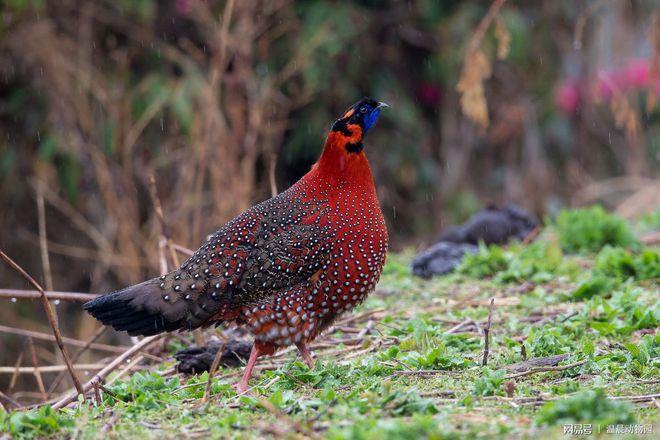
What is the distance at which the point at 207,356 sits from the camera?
4480 mm

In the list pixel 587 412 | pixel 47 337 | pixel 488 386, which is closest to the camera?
pixel 587 412

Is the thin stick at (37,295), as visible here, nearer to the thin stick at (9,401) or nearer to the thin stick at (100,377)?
the thin stick at (100,377)

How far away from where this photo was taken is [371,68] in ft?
30.8

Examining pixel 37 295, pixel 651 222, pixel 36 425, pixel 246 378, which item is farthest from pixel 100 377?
pixel 651 222

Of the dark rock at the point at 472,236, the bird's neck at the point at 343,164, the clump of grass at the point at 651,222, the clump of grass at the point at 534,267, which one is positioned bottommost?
the clump of grass at the point at 534,267

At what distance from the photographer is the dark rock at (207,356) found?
14.7 feet

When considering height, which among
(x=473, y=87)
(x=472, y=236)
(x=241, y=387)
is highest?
(x=473, y=87)

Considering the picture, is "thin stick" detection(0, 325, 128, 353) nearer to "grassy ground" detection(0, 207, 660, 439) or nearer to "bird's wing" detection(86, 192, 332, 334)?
"grassy ground" detection(0, 207, 660, 439)

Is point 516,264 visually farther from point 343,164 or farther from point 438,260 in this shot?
point 343,164

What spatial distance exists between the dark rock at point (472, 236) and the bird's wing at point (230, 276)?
2.35 meters

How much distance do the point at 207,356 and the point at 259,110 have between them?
381 centimetres

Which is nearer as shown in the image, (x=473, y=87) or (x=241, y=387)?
(x=241, y=387)

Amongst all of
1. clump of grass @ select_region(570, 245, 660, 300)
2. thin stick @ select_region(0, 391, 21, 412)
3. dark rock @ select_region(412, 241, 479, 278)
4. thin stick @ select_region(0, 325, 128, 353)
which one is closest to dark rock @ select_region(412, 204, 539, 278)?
dark rock @ select_region(412, 241, 479, 278)

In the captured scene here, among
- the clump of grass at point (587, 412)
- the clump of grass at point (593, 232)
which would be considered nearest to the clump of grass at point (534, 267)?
the clump of grass at point (593, 232)
